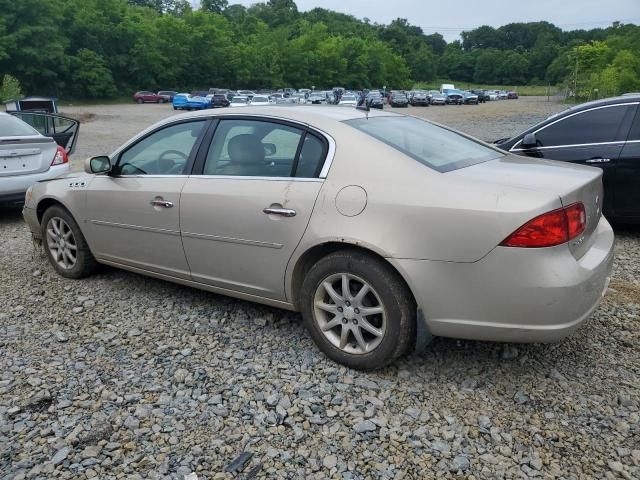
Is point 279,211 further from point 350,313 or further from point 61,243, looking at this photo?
point 61,243

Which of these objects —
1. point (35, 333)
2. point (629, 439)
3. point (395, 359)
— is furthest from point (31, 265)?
point (629, 439)

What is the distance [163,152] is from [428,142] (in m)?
2.02

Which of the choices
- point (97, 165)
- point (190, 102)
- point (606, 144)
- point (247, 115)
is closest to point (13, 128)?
point (97, 165)

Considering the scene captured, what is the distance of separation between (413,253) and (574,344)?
1.44 metres

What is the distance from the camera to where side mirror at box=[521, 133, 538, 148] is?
19.7 ft

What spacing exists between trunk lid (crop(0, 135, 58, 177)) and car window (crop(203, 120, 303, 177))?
437 centimetres

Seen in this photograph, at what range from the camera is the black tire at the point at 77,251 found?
4738mm

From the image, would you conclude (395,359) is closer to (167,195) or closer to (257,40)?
(167,195)

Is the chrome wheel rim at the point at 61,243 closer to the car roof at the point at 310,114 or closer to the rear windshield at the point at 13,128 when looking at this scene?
the car roof at the point at 310,114

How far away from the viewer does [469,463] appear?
249 centimetres

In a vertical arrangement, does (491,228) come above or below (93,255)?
above

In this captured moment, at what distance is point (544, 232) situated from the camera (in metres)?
2.68

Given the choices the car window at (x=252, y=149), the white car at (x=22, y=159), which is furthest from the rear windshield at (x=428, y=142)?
the white car at (x=22, y=159)

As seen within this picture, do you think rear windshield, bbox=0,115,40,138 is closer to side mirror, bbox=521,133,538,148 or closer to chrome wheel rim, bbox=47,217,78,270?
chrome wheel rim, bbox=47,217,78,270
